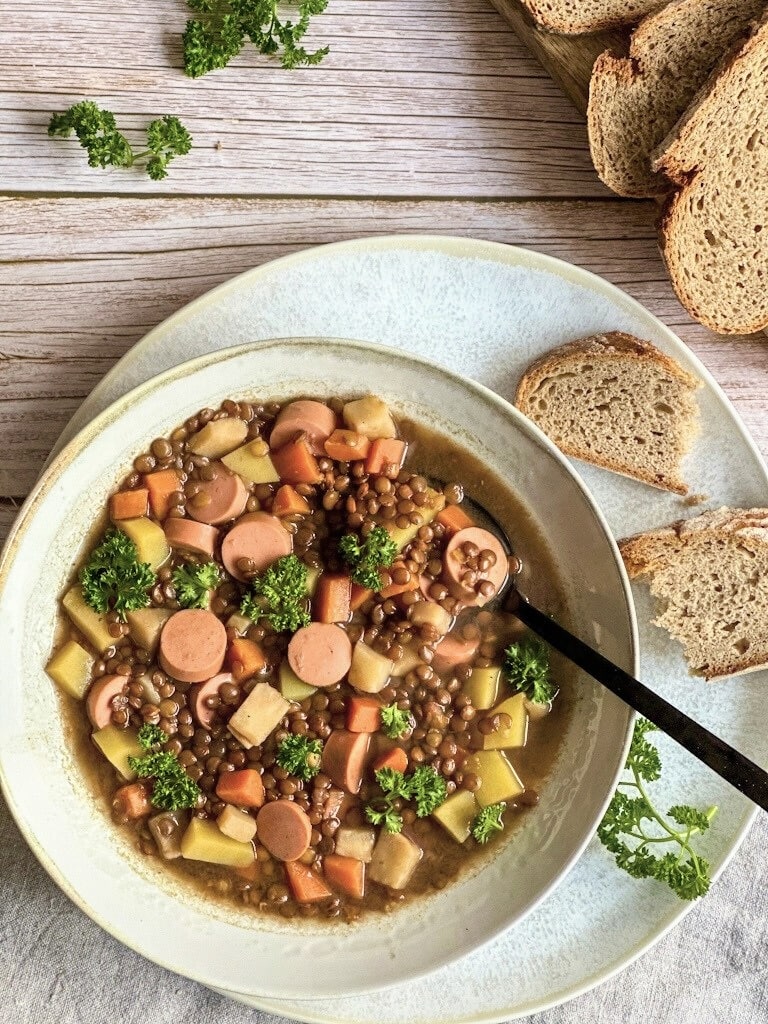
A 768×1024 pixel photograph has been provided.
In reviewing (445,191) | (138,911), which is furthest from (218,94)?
(138,911)

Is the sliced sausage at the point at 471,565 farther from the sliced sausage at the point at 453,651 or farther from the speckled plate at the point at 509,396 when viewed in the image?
the speckled plate at the point at 509,396

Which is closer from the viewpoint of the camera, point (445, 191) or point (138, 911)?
point (138, 911)

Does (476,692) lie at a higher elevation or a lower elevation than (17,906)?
higher

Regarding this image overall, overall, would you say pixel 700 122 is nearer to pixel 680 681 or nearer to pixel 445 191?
pixel 445 191

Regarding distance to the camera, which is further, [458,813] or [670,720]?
[458,813]

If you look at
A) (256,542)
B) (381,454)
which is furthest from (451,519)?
(256,542)

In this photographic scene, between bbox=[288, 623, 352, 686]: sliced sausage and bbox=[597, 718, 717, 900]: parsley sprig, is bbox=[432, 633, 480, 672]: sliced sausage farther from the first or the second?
bbox=[597, 718, 717, 900]: parsley sprig

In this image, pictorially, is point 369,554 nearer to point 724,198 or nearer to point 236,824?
→ point 236,824
